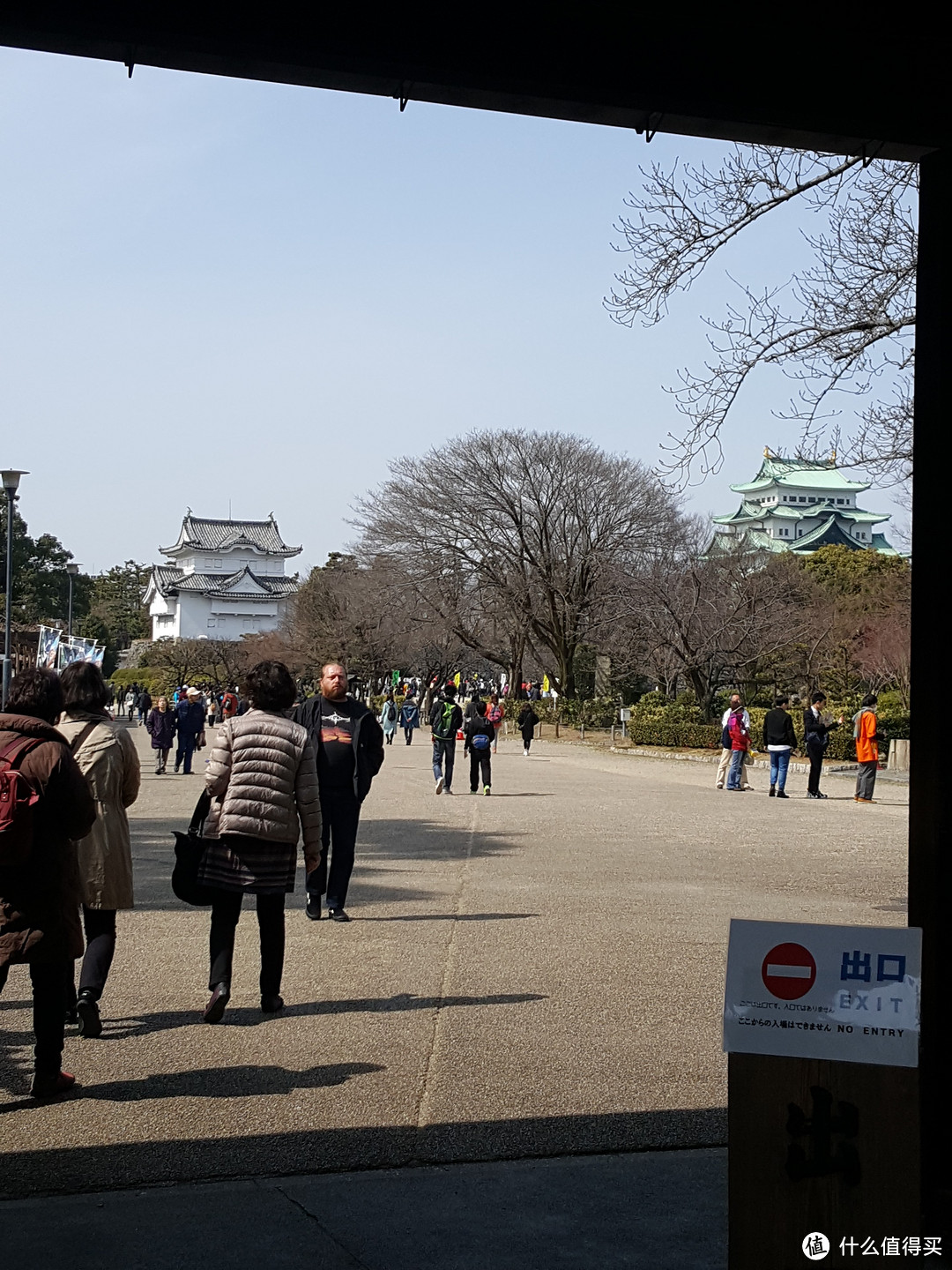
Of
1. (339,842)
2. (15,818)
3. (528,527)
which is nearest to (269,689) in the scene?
(15,818)

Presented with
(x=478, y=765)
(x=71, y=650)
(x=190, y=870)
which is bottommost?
(x=478, y=765)

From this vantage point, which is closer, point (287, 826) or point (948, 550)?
point (948, 550)

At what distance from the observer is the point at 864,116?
4133 millimetres

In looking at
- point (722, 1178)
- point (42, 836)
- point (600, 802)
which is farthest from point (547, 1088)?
point (600, 802)

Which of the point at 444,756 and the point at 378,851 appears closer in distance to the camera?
the point at 378,851

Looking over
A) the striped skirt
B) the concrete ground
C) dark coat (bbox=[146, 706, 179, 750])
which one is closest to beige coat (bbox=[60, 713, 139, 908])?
the striped skirt

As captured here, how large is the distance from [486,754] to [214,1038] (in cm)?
1563

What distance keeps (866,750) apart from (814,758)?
1631mm

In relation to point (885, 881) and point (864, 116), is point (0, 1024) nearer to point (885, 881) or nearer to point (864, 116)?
point (864, 116)

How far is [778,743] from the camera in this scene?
2269cm

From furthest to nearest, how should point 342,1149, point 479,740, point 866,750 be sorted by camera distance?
point 479,740, point 866,750, point 342,1149

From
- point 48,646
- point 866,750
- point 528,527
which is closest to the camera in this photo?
point 866,750

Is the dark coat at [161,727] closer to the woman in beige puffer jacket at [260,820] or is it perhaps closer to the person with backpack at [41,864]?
the woman in beige puffer jacket at [260,820]

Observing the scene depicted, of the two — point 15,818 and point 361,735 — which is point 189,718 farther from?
point 15,818
